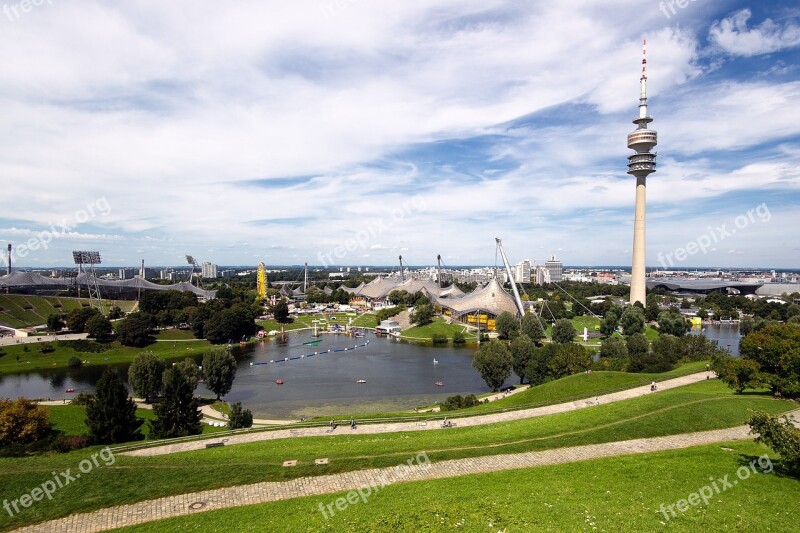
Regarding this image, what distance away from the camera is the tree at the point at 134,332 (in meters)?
58.3

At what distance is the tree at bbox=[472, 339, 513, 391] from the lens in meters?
35.6

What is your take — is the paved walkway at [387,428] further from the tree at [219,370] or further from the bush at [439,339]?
the bush at [439,339]

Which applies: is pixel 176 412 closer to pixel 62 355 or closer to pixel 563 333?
pixel 62 355

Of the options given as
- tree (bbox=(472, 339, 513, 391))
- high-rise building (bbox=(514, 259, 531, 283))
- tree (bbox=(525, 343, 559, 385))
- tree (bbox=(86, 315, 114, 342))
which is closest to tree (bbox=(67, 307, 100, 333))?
tree (bbox=(86, 315, 114, 342))

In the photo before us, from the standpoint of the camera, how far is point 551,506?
11.5 metres

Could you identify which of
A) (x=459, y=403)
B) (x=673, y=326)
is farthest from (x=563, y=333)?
(x=459, y=403)

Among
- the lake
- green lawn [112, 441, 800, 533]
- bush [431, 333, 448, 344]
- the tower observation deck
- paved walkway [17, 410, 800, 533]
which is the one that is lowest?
the lake

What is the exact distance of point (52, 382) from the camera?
4491 centimetres

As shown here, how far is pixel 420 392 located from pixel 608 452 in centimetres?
2399

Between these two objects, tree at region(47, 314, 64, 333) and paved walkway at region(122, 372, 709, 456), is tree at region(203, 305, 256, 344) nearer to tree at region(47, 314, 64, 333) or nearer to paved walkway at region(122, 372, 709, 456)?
tree at region(47, 314, 64, 333)

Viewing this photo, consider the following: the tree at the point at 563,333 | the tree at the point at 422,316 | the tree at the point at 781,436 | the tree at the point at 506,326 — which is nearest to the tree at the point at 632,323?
the tree at the point at 563,333

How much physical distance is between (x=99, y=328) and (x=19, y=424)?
137 ft

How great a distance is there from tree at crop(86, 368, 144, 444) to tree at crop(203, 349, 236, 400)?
39.8 feet

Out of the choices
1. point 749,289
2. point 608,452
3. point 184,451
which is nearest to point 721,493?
point 608,452
